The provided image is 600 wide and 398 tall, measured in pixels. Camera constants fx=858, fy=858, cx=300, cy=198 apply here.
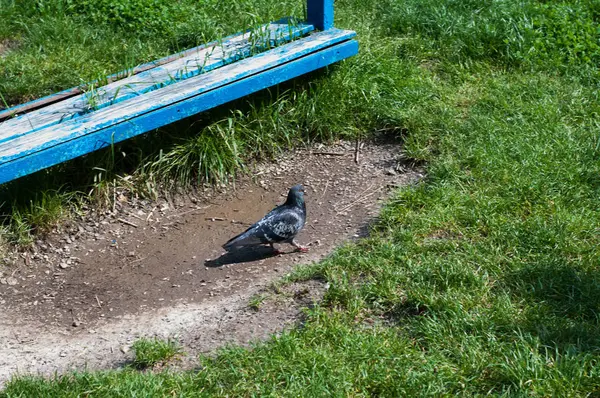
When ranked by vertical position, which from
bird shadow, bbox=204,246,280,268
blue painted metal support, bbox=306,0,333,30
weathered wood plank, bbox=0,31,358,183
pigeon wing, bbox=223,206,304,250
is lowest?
bird shadow, bbox=204,246,280,268

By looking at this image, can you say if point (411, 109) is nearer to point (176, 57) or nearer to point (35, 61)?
point (176, 57)

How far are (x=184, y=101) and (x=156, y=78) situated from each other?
22.7 inches

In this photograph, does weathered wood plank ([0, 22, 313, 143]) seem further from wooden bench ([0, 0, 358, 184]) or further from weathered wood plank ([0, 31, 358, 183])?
weathered wood plank ([0, 31, 358, 183])

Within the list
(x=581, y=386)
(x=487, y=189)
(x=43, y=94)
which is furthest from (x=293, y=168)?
(x=581, y=386)

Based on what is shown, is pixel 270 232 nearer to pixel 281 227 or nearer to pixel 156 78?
pixel 281 227

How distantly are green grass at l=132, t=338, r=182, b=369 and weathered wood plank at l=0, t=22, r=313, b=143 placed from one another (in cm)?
174

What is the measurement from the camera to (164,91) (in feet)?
18.7

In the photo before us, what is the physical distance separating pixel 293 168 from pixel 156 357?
2.32 m

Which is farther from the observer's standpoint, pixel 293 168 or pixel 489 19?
pixel 489 19

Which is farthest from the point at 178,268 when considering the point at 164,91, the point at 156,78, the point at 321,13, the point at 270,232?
the point at 321,13

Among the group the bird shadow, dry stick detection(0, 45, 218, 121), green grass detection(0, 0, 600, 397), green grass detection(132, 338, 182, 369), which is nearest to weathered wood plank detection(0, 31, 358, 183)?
green grass detection(0, 0, 600, 397)

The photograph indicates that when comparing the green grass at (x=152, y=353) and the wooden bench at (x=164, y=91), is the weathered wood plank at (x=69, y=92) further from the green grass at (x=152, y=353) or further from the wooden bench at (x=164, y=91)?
the green grass at (x=152, y=353)

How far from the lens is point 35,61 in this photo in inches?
289

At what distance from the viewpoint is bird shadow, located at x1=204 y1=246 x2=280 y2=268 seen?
5246 mm
